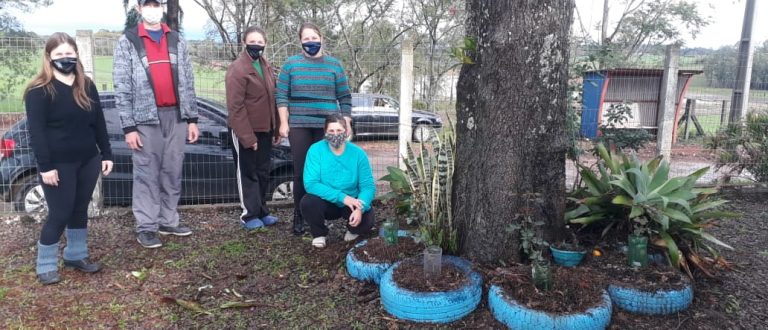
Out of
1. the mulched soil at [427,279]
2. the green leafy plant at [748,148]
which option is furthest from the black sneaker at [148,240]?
the green leafy plant at [748,148]

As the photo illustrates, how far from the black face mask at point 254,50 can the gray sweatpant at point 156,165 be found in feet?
2.59

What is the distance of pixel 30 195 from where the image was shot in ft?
17.3

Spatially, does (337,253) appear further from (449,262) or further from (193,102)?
(193,102)

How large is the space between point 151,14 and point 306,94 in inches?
53.8

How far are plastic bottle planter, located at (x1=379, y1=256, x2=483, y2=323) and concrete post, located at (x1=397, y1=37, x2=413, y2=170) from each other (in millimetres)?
2716

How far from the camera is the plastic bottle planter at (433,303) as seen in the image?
2.99m

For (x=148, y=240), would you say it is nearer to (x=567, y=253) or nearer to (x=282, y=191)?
(x=282, y=191)

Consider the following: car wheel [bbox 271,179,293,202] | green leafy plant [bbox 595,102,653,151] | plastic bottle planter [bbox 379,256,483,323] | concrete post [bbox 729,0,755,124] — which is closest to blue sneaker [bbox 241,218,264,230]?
car wheel [bbox 271,179,293,202]

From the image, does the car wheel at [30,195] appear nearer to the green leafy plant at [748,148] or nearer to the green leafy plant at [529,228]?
the green leafy plant at [529,228]

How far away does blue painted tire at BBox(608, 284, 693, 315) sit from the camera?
9.89 ft

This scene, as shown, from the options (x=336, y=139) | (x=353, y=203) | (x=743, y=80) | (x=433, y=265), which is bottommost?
(x=433, y=265)

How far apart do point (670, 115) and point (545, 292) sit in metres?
4.50

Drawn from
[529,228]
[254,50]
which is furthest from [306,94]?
[529,228]

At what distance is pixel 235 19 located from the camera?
50.9ft
